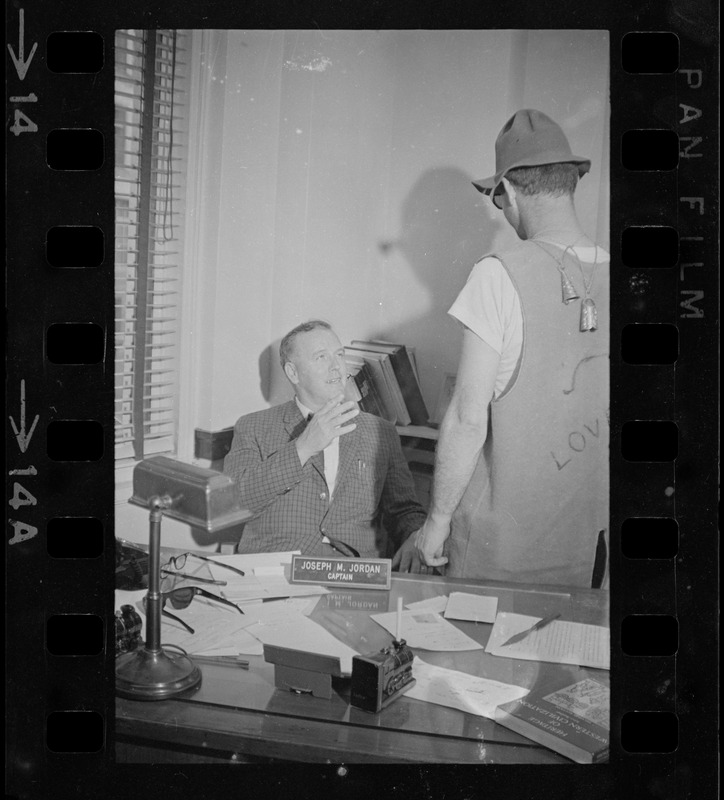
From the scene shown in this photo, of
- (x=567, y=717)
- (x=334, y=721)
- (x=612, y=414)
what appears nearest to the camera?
(x=334, y=721)

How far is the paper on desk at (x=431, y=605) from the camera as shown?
2.20 metres

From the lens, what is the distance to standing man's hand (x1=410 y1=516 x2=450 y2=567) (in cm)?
223

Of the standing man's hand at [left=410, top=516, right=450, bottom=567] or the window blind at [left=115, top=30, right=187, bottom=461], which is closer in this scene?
the window blind at [left=115, top=30, right=187, bottom=461]

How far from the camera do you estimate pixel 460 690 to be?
2053mm

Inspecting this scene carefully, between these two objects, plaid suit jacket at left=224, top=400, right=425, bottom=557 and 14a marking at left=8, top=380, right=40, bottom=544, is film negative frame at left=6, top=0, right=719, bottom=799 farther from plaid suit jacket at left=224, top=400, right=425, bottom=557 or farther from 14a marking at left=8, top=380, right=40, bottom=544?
plaid suit jacket at left=224, top=400, right=425, bottom=557

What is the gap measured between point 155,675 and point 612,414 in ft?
3.64

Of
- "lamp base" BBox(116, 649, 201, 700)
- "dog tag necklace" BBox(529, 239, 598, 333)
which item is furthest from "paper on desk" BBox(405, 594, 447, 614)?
"dog tag necklace" BBox(529, 239, 598, 333)

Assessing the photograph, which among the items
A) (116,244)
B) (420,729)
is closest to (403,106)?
(116,244)

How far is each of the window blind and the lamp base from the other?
49cm

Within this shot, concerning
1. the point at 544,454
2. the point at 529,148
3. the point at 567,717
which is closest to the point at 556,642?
the point at 567,717

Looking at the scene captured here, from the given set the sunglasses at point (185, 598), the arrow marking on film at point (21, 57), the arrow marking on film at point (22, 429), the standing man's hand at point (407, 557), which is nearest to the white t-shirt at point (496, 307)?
the standing man's hand at point (407, 557)

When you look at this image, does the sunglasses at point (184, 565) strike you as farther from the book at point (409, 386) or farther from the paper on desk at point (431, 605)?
the book at point (409, 386)

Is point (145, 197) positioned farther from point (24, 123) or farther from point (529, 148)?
point (529, 148)

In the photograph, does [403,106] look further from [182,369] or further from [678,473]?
[678,473]
